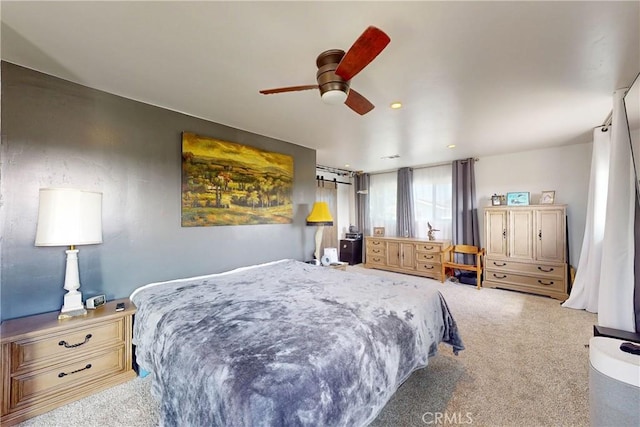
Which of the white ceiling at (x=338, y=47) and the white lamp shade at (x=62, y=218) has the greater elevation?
the white ceiling at (x=338, y=47)

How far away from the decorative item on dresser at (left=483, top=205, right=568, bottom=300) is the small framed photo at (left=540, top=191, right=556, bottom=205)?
12.7 inches

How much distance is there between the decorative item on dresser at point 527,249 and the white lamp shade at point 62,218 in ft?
17.6

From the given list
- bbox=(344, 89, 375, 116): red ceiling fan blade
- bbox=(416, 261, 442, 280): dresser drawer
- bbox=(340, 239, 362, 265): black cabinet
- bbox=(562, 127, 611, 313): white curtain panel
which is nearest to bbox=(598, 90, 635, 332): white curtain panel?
bbox=(562, 127, 611, 313): white curtain panel

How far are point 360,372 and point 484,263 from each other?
424cm

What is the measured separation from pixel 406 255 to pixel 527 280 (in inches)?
79.2

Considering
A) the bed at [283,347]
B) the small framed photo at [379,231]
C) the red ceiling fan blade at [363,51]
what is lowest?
the bed at [283,347]

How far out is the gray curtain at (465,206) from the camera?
5.00 meters

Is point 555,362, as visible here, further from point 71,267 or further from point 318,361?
point 71,267

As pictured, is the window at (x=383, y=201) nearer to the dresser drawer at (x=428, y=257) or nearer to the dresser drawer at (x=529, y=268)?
the dresser drawer at (x=428, y=257)

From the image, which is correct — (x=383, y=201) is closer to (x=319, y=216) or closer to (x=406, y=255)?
(x=406, y=255)

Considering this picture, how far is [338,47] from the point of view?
168cm

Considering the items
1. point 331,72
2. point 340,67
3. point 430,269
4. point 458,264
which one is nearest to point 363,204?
point 430,269

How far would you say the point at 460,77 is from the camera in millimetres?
2082

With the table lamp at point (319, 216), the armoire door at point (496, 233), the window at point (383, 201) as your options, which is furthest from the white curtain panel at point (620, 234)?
the window at point (383, 201)
